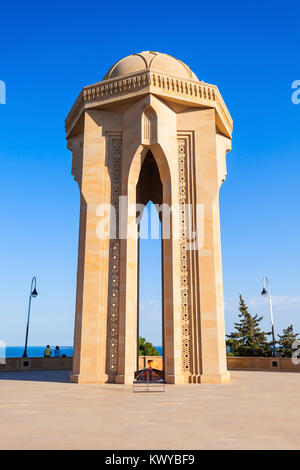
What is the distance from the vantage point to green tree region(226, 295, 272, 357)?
40.4 m

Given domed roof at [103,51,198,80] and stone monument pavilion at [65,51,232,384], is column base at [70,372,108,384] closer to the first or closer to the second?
stone monument pavilion at [65,51,232,384]

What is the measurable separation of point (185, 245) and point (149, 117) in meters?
5.40

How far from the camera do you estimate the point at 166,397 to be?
1042 cm

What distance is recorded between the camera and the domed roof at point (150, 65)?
17000 mm

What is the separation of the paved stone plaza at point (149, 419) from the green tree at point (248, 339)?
30.2m

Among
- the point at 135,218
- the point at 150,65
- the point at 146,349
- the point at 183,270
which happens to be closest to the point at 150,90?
the point at 150,65

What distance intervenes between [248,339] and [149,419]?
37421 millimetres

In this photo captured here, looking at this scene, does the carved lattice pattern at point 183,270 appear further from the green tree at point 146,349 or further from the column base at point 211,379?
the green tree at point 146,349

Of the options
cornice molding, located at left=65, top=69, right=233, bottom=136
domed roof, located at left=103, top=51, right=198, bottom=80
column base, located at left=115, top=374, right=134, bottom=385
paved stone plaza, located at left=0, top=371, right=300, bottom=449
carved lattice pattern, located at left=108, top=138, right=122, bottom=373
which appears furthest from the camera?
domed roof, located at left=103, top=51, right=198, bottom=80

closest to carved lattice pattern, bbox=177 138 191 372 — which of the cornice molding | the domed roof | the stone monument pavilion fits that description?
the stone monument pavilion

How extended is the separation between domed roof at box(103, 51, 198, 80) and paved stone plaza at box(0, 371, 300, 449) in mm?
12709

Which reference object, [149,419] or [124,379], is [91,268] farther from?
[149,419]

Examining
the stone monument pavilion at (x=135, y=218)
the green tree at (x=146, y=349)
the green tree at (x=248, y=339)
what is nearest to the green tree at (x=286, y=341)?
the green tree at (x=248, y=339)

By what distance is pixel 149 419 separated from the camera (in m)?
7.13
